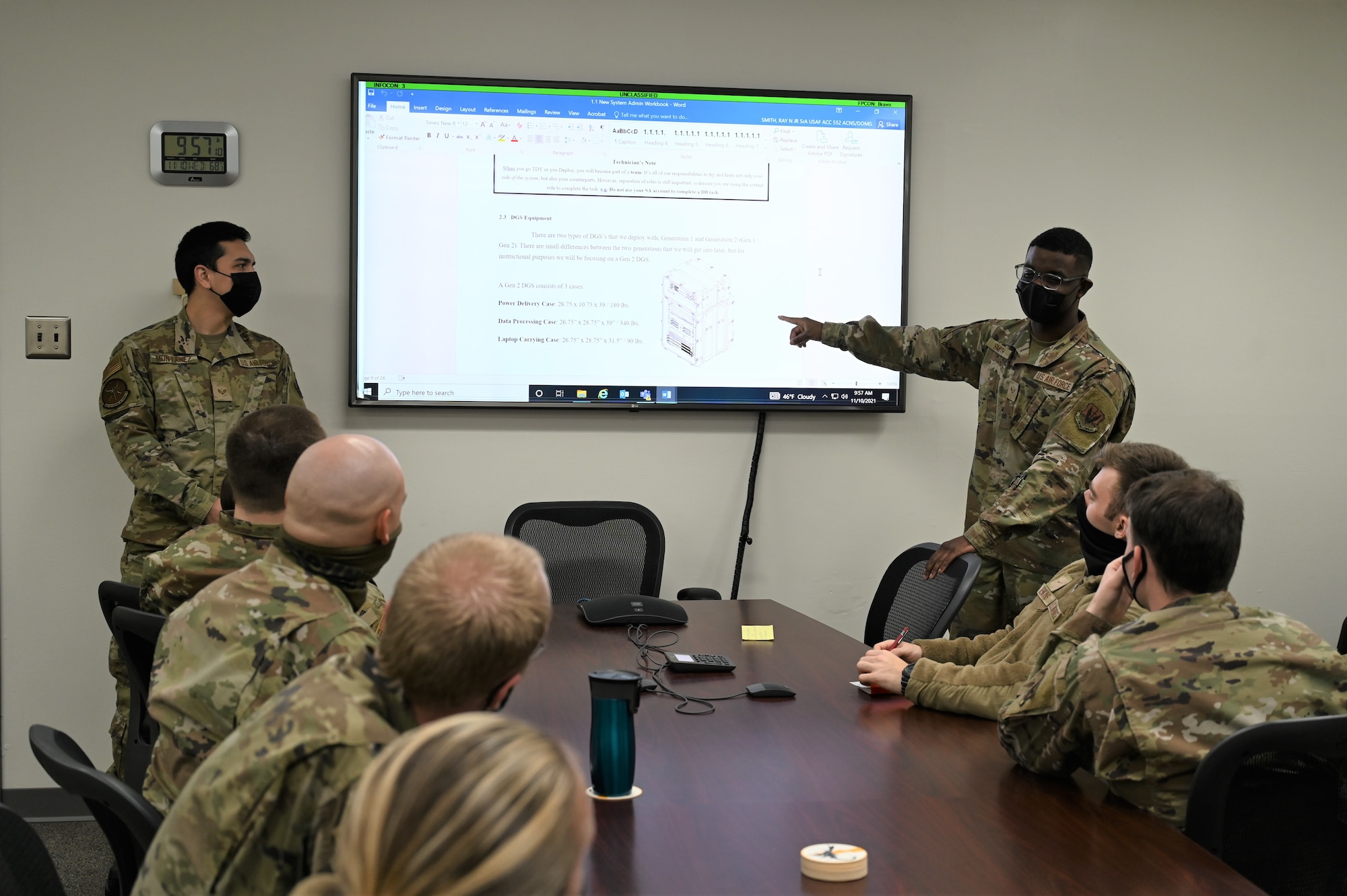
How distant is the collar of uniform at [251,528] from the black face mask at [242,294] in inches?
65.8

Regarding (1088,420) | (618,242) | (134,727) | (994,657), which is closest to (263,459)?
(134,727)

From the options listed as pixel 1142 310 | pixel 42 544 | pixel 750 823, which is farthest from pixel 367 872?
pixel 1142 310

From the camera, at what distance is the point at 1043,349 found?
351 cm

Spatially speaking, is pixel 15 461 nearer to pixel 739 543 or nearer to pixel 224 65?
pixel 224 65

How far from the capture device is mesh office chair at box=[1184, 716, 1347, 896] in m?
1.50

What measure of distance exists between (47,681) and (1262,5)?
201 inches

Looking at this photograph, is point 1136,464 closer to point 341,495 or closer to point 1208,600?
point 1208,600

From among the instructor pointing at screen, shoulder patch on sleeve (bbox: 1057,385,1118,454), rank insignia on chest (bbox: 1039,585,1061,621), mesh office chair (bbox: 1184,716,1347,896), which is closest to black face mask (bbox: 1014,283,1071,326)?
the instructor pointing at screen

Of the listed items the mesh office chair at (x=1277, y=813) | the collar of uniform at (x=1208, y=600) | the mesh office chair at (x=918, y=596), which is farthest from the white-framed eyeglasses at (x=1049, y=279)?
the mesh office chair at (x=1277, y=813)

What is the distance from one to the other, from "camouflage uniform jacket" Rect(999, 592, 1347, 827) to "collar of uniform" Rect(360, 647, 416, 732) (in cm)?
96

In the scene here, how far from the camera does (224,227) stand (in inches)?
143

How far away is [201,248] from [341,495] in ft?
7.59

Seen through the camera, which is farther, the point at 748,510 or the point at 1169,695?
the point at 748,510

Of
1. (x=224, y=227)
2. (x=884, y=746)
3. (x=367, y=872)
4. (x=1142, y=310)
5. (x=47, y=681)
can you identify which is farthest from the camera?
(x=1142, y=310)
